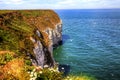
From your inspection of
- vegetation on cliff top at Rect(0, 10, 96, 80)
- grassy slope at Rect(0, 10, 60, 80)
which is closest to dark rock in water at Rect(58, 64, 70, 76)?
vegetation on cliff top at Rect(0, 10, 96, 80)

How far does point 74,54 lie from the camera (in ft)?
201

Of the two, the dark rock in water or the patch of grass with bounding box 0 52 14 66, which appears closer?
the patch of grass with bounding box 0 52 14 66

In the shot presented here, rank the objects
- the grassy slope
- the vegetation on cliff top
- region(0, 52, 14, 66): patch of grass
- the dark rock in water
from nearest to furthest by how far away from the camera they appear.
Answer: the vegetation on cliff top, the grassy slope, region(0, 52, 14, 66): patch of grass, the dark rock in water

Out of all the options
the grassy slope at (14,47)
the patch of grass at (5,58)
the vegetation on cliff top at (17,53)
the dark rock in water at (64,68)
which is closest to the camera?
the vegetation on cliff top at (17,53)

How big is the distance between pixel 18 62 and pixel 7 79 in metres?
3.23

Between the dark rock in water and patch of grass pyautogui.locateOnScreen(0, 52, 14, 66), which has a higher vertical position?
patch of grass pyautogui.locateOnScreen(0, 52, 14, 66)

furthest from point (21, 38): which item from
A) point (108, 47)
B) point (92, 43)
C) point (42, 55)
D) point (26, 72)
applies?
point (92, 43)

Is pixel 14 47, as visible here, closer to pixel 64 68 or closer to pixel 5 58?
pixel 5 58

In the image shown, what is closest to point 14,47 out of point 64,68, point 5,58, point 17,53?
point 17,53

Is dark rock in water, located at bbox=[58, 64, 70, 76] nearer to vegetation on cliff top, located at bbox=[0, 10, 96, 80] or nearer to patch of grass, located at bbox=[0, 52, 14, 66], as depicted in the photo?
vegetation on cliff top, located at bbox=[0, 10, 96, 80]

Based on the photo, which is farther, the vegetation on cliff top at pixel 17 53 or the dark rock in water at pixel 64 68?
the dark rock in water at pixel 64 68

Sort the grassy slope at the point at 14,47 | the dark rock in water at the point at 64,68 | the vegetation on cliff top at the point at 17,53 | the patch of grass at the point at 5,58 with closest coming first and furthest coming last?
the vegetation on cliff top at the point at 17,53, the grassy slope at the point at 14,47, the patch of grass at the point at 5,58, the dark rock in water at the point at 64,68

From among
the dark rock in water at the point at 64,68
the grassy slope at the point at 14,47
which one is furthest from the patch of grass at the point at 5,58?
the dark rock in water at the point at 64,68

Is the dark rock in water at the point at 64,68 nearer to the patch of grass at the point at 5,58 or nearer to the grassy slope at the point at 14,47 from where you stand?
the grassy slope at the point at 14,47
